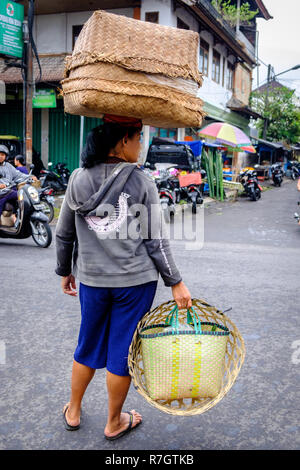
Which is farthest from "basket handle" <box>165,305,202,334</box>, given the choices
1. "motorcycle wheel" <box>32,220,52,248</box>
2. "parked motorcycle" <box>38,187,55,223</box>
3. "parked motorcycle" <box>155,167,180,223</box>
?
"parked motorcycle" <box>155,167,180,223</box>

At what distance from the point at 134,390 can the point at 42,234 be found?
509 cm

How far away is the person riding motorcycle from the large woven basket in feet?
18.9

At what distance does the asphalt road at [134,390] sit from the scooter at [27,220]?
2.18ft

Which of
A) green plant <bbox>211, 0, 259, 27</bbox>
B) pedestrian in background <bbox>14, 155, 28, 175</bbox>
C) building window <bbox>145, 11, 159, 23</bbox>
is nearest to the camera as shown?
pedestrian in background <bbox>14, 155, 28, 175</bbox>

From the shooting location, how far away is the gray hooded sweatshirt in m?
2.18

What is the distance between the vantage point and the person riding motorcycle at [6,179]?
7.62 m

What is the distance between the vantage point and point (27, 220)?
7691mm

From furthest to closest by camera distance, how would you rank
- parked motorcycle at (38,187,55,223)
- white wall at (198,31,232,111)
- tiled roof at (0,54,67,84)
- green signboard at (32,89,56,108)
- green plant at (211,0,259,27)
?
green plant at (211,0,259,27) < white wall at (198,31,232,111) < tiled roof at (0,54,67,84) < green signboard at (32,89,56,108) < parked motorcycle at (38,187,55,223)

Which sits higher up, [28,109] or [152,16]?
[152,16]

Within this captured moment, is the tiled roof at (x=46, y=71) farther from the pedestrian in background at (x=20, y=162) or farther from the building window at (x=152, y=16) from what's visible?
the pedestrian in background at (x=20, y=162)

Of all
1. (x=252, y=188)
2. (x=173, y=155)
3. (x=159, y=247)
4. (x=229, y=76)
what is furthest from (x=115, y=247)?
(x=229, y=76)

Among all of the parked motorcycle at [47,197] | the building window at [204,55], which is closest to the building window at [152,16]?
the building window at [204,55]

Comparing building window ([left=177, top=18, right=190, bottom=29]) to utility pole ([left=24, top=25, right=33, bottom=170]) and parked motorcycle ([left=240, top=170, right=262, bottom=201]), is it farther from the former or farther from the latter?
utility pole ([left=24, top=25, right=33, bottom=170])

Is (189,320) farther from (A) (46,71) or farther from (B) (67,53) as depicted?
(B) (67,53)
